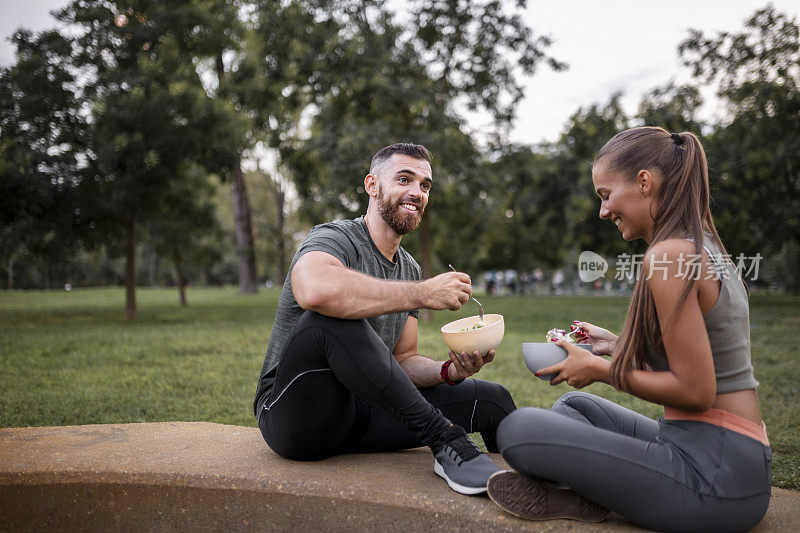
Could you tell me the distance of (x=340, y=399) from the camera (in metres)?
2.41

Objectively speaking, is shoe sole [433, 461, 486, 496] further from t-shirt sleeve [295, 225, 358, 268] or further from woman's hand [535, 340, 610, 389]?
t-shirt sleeve [295, 225, 358, 268]

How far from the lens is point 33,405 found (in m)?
5.09

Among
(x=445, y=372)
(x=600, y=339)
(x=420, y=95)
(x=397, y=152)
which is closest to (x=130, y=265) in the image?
(x=420, y=95)

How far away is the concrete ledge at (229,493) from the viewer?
2189mm

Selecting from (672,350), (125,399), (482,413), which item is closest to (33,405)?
(125,399)

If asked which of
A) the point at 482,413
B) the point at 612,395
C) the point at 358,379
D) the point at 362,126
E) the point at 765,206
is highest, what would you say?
the point at 362,126

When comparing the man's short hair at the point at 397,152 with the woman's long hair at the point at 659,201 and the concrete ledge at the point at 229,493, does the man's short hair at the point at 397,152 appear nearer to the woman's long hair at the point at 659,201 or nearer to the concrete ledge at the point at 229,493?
the woman's long hair at the point at 659,201

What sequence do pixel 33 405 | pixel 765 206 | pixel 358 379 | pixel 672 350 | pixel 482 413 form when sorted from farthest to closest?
pixel 765 206 → pixel 33 405 → pixel 482 413 → pixel 358 379 → pixel 672 350

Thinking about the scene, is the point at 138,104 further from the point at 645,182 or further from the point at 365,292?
the point at 645,182

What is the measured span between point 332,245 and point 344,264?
0.09 meters

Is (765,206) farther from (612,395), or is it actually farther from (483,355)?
(483,355)

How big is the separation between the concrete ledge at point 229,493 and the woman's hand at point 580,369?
49cm

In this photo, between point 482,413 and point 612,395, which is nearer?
point 482,413

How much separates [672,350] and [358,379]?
3.53 feet
